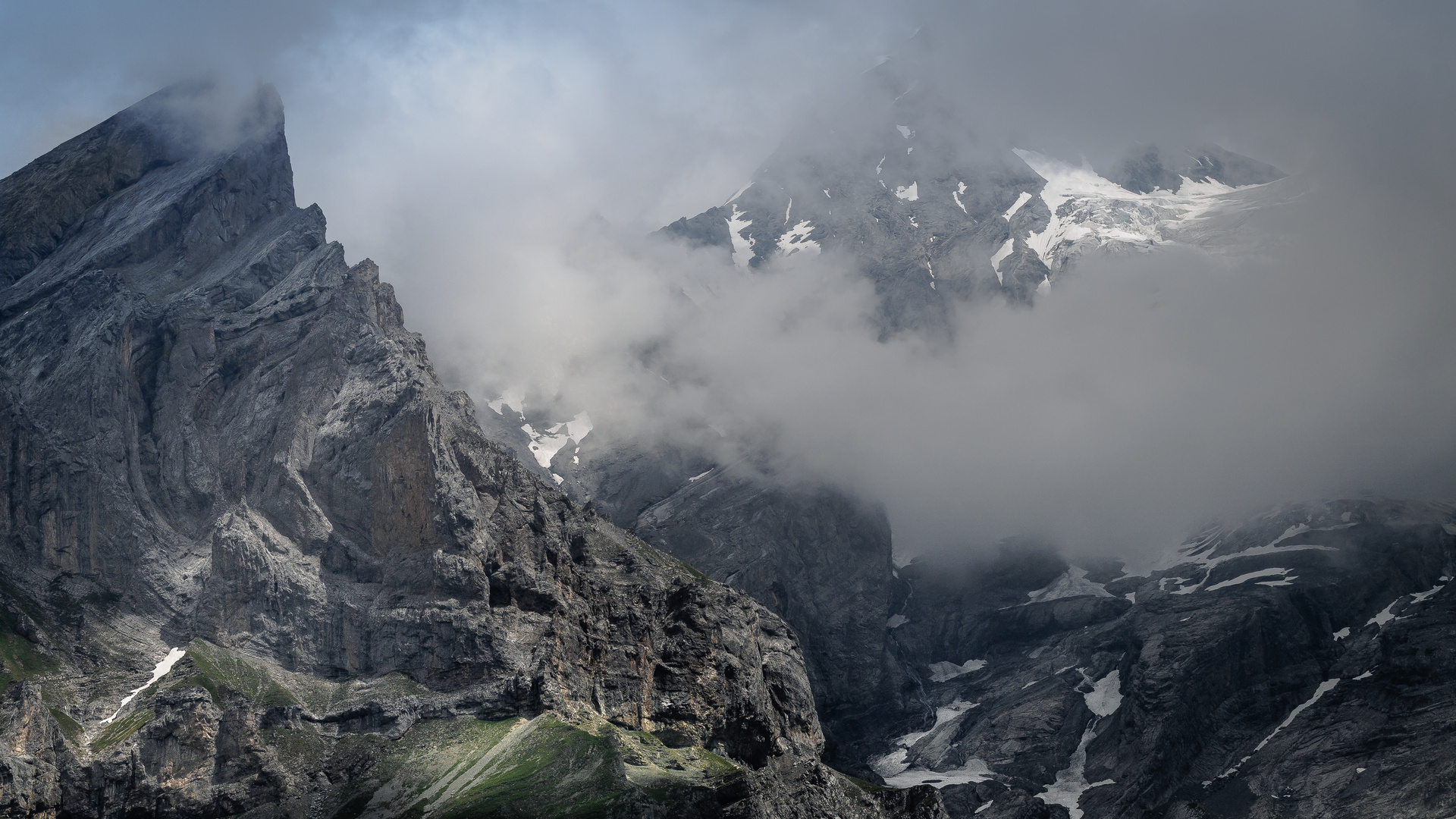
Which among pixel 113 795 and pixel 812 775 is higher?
pixel 113 795

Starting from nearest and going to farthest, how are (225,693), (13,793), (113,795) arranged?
(13,793)
(113,795)
(225,693)

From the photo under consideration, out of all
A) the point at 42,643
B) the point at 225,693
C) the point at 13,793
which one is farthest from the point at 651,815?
the point at 42,643

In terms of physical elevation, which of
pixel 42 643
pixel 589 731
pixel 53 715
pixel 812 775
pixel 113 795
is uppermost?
pixel 42 643

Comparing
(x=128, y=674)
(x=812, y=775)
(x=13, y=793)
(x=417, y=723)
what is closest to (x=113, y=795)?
(x=13, y=793)

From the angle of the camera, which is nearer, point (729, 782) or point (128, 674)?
point (729, 782)

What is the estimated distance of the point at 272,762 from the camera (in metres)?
180

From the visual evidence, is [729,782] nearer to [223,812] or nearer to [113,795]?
[223,812]

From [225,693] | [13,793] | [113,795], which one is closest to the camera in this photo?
[13,793]

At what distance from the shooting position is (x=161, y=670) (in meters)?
195

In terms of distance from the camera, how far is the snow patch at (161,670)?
7388 inches

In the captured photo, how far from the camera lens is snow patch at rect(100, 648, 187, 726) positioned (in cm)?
18766

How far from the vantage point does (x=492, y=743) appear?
19088 centimetres

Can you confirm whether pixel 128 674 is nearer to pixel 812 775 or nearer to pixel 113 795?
→ pixel 113 795

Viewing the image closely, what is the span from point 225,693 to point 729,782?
72749mm
